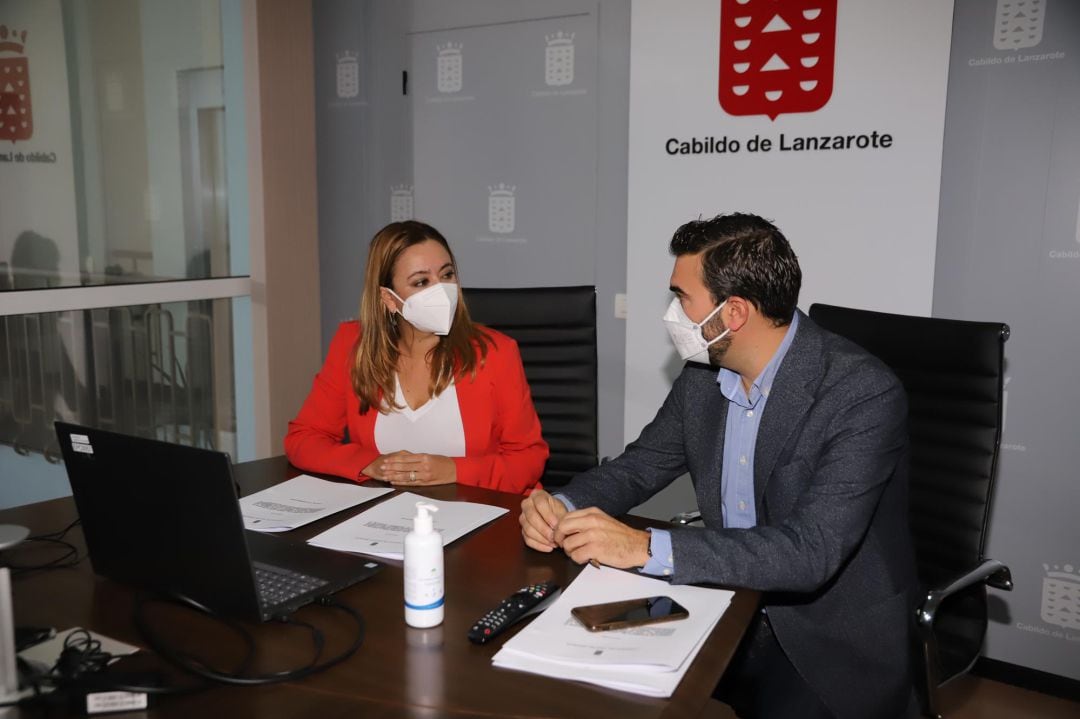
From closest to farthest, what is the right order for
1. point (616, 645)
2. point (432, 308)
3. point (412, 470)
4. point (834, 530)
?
point (616, 645)
point (834, 530)
point (412, 470)
point (432, 308)

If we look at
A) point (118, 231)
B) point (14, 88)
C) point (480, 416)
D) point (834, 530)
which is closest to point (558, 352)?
point (480, 416)

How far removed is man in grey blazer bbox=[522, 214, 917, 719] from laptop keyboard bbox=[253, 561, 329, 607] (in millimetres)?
389

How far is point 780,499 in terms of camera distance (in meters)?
1.59

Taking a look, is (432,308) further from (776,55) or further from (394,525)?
(776,55)

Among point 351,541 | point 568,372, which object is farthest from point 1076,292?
point 351,541

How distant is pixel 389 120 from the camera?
4000 mm

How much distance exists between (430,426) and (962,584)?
1.25m

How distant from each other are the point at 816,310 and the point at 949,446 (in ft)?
1.53

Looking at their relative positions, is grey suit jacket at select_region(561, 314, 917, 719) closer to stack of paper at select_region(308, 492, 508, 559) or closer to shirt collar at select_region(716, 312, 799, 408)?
shirt collar at select_region(716, 312, 799, 408)

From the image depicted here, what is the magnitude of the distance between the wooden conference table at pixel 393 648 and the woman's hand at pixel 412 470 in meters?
0.34

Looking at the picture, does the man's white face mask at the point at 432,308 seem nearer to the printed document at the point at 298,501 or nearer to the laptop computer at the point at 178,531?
the printed document at the point at 298,501

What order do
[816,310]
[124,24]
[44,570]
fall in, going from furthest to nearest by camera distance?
[124,24] < [816,310] < [44,570]

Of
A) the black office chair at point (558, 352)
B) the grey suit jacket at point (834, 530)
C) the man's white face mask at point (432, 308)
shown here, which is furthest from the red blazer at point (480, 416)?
the grey suit jacket at point (834, 530)

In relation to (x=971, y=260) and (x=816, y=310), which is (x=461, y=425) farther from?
(x=971, y=260)
